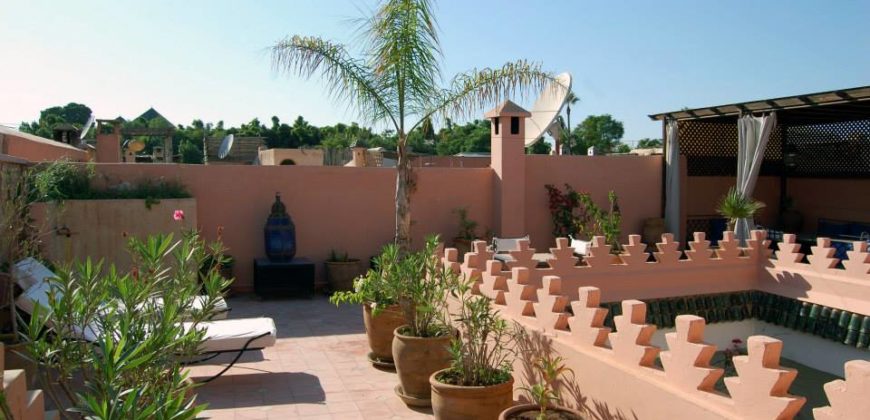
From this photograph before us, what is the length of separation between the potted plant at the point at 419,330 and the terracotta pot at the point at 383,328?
659mm

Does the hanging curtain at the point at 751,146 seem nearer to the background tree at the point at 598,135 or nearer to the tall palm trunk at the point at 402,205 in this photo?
the tall palm trunk at the point at 402,205

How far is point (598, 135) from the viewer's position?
53469 millimetres

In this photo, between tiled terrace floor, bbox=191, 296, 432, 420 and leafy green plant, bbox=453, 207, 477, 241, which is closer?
tiled terrace floor, bbox=191, 296, 432, 420

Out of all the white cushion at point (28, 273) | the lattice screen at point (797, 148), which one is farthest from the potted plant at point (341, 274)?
the lattice screen at point (797, 148)

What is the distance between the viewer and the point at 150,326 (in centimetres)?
336

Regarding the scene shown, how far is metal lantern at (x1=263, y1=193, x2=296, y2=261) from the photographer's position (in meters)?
10.6

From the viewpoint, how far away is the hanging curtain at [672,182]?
549 inches

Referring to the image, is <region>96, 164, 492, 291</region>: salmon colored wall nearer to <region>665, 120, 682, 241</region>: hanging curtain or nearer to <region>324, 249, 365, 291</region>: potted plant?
<region>324, 249, 365, 291</region>: potted plant

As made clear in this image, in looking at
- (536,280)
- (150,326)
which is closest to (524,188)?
(536,280)

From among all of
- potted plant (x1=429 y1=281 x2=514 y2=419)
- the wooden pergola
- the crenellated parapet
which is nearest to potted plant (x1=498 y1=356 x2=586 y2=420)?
the crenellated parapet

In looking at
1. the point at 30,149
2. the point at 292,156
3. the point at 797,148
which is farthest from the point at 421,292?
the point at 292,156

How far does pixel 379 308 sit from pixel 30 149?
10505mm

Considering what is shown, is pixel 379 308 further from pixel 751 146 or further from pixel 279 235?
pixel 751 146

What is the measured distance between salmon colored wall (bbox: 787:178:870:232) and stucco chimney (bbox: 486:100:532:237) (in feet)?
23.6
